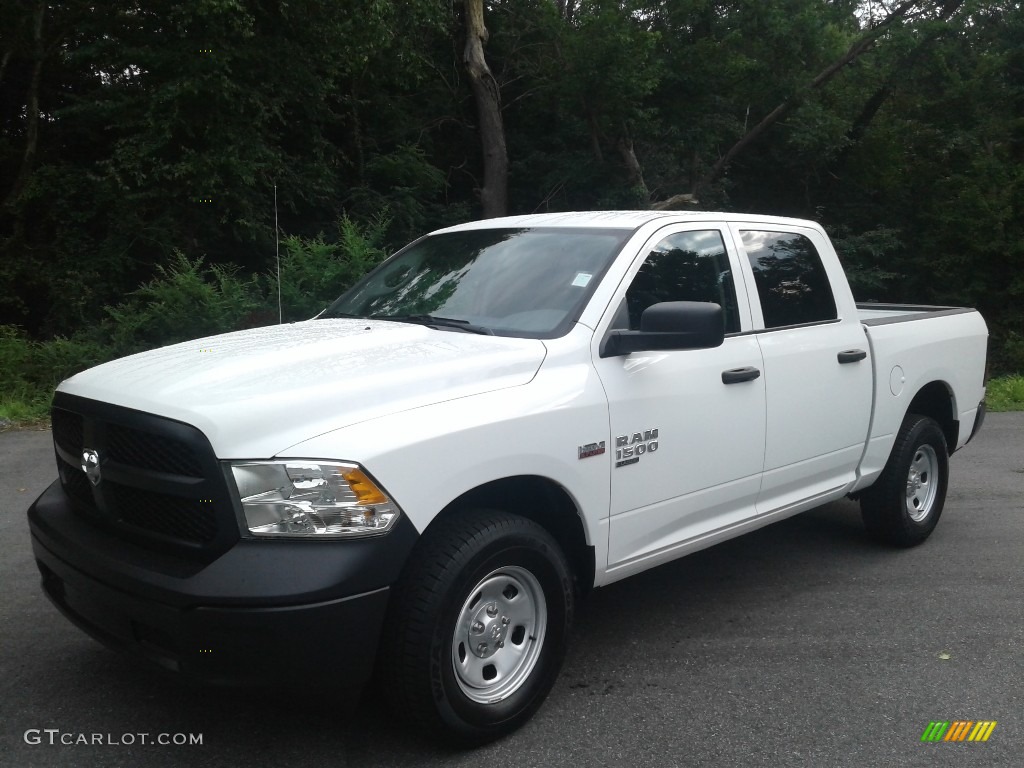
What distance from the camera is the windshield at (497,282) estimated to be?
13.5 feet

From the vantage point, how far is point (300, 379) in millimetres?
3369

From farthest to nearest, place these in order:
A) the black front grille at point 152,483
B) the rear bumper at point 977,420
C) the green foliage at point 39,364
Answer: the green foliage at point 39,364 → the rear bumper at point 977,420 → the black front grille at point 152,483

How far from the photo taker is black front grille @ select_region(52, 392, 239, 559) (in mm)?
3037

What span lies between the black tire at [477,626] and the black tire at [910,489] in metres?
2.74

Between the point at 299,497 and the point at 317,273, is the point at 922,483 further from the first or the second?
the point at 317,273

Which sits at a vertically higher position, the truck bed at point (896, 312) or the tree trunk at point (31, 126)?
the tree trunk at point (31, 126)

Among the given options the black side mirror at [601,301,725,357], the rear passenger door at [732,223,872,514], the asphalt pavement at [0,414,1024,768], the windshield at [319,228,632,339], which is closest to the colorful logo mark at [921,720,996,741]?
the asphalt pavement at [0,414,1024,768]

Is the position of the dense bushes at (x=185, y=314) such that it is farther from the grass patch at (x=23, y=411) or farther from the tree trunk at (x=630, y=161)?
the tree trunk at (x=630, y=161)

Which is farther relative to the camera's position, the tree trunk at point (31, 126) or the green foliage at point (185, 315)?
the tree trunk at point (31, 126)

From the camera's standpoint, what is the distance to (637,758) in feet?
11.2

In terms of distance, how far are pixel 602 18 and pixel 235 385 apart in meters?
16.9

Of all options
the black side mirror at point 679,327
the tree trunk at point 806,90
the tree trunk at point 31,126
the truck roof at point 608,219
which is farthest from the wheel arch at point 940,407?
the tree trunk at point 806,90

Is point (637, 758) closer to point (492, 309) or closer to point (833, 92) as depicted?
point (492, 309)

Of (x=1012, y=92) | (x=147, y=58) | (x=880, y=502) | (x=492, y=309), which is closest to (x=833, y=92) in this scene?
(x=1012, y=92)
